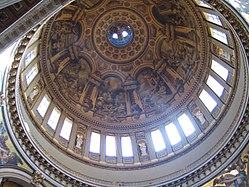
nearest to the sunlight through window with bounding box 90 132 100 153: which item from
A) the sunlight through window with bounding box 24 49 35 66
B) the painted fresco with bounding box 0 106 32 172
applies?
the painted fresco with bounding box 0 106 32 172

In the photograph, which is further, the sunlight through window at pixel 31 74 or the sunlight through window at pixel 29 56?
the sunlight through window at pixel 31 74

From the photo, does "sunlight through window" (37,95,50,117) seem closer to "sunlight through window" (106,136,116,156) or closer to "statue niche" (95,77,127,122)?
"statue niche" (95,77,127,122)

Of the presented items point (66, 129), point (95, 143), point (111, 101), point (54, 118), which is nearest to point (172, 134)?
point (95, 143)

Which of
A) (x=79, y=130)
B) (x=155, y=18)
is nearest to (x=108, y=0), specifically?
(x=155, y=18)

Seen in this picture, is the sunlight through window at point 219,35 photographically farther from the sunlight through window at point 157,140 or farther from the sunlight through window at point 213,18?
the sunlight through window at point 157,140

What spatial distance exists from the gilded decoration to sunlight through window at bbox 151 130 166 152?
1327mm

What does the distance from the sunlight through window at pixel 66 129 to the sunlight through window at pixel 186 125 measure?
7.82 m

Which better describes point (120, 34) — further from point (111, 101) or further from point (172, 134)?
point (172, 134)

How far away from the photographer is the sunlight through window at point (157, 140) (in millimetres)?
22297

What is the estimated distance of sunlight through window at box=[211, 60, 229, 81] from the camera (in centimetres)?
2009

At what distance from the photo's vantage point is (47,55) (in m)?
22.7

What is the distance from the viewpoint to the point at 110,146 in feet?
75.6

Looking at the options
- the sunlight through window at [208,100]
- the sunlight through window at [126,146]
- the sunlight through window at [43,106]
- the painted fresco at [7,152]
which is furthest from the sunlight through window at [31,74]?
the sunlight through window at [208,100]

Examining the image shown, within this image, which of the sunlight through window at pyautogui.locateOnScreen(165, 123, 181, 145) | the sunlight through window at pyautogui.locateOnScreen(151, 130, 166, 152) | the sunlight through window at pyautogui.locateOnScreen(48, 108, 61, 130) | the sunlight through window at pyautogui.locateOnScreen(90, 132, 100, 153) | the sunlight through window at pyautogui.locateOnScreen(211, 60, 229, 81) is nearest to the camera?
the sunlight through window at pyautogui.locateOnScreen(211, 60, 229, 81)
